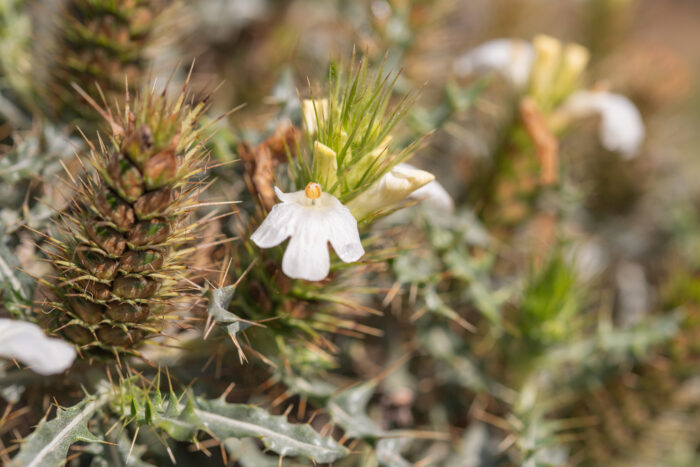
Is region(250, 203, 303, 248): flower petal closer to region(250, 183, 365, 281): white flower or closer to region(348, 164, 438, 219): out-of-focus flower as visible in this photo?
region(250, 183, 365, 281): white flower

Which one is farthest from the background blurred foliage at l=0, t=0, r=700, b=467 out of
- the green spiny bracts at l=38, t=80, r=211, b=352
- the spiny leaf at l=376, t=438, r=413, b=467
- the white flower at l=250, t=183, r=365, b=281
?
the white flower at l=250, t=183, r=365, b=281

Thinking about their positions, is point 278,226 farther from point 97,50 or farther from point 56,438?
point 97,50

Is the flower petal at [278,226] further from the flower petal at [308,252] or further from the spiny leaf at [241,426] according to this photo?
the spiny leaf at [241,426]

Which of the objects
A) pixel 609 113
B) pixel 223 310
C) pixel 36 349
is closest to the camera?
pixel 36 349

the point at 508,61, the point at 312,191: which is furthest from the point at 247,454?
the point at 508,61

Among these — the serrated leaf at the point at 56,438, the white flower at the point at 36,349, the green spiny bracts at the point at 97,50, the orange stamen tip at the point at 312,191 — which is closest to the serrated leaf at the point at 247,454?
the serrated leaf at the point at 56,438

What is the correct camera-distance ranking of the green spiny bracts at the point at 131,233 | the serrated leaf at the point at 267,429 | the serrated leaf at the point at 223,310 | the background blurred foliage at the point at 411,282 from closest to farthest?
the green spiny bracts at the point at 131,233 < the serrated leaf at the point at 223,310 < the serrated leaf at the point at 267,429 < the background blurred foliage at the point at 411,282
